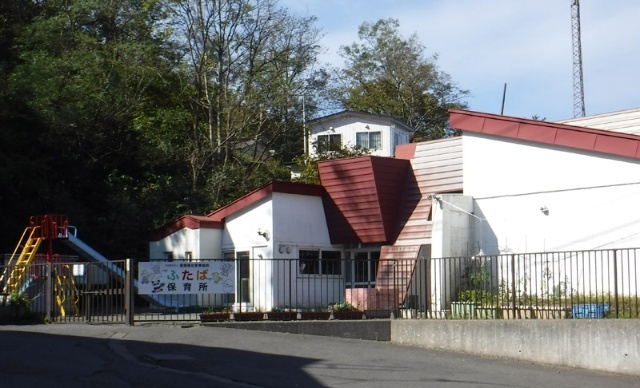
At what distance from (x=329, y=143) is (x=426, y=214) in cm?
1628

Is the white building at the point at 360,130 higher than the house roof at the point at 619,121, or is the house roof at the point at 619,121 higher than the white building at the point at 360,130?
the white building at the point at 360,130

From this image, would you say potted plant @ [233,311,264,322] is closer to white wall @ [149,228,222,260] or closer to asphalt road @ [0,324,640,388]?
asphalt road @ [0,324,640,388]

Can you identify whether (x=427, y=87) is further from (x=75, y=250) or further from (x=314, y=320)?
(x=314, y=320)

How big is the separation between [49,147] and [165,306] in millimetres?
11418

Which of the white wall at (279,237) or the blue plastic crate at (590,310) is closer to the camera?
the blue plastic crate at (590,310)

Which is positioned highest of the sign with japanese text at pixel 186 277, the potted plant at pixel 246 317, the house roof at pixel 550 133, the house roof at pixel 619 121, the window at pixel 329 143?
the window at pixel 329 143

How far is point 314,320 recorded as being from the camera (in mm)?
19531

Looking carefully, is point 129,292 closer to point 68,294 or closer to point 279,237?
point 68,294

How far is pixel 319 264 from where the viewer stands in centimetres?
2481

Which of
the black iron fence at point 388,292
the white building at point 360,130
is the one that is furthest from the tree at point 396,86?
the black iron fence at point 388,292

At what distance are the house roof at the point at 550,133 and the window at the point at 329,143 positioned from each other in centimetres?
1312

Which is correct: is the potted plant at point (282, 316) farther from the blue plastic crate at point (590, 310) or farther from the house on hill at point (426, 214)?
the blue plastic crate at point (590, 310)

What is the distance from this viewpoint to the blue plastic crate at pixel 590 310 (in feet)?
53.9

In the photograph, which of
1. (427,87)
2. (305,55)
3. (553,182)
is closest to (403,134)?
(305,55)
